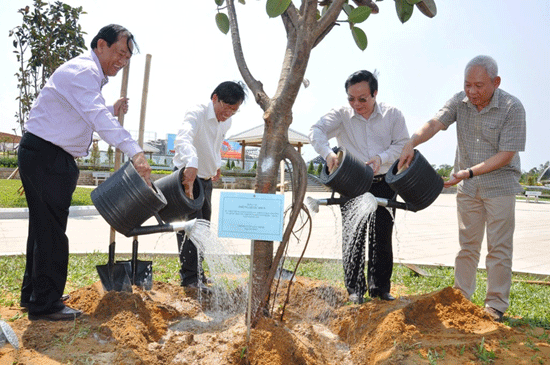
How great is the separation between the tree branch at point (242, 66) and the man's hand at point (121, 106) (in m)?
1.08

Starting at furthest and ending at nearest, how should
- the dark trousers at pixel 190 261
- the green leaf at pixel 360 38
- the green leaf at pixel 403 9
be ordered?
the dark trousers at pixel 190 261, the green leaf at pixel 360 38, the green leaf at pixel 403 9

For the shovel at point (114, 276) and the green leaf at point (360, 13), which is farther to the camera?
the shovel at point (114, 276)

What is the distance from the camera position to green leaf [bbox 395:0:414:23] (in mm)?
3020

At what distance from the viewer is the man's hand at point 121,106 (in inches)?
142

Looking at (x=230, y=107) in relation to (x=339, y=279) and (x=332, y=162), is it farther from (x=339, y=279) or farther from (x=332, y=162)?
(x=339, y=279)

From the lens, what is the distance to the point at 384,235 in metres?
3.57

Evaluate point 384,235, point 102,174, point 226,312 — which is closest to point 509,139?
point 384,235

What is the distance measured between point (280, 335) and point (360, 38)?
1984 mm

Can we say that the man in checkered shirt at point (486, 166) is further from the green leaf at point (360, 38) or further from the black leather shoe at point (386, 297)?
the green leaf at point (360, 38)

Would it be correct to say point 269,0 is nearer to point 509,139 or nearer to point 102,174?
point 509,139

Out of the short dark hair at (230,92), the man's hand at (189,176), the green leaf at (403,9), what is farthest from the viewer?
the short dark hair at (230,92)

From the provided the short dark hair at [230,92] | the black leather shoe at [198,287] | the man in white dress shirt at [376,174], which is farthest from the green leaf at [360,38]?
the black leather shoe at [198,287]

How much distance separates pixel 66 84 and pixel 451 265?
14.2ft

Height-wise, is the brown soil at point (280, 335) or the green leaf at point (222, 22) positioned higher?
the green leaf at point (222, 22)
